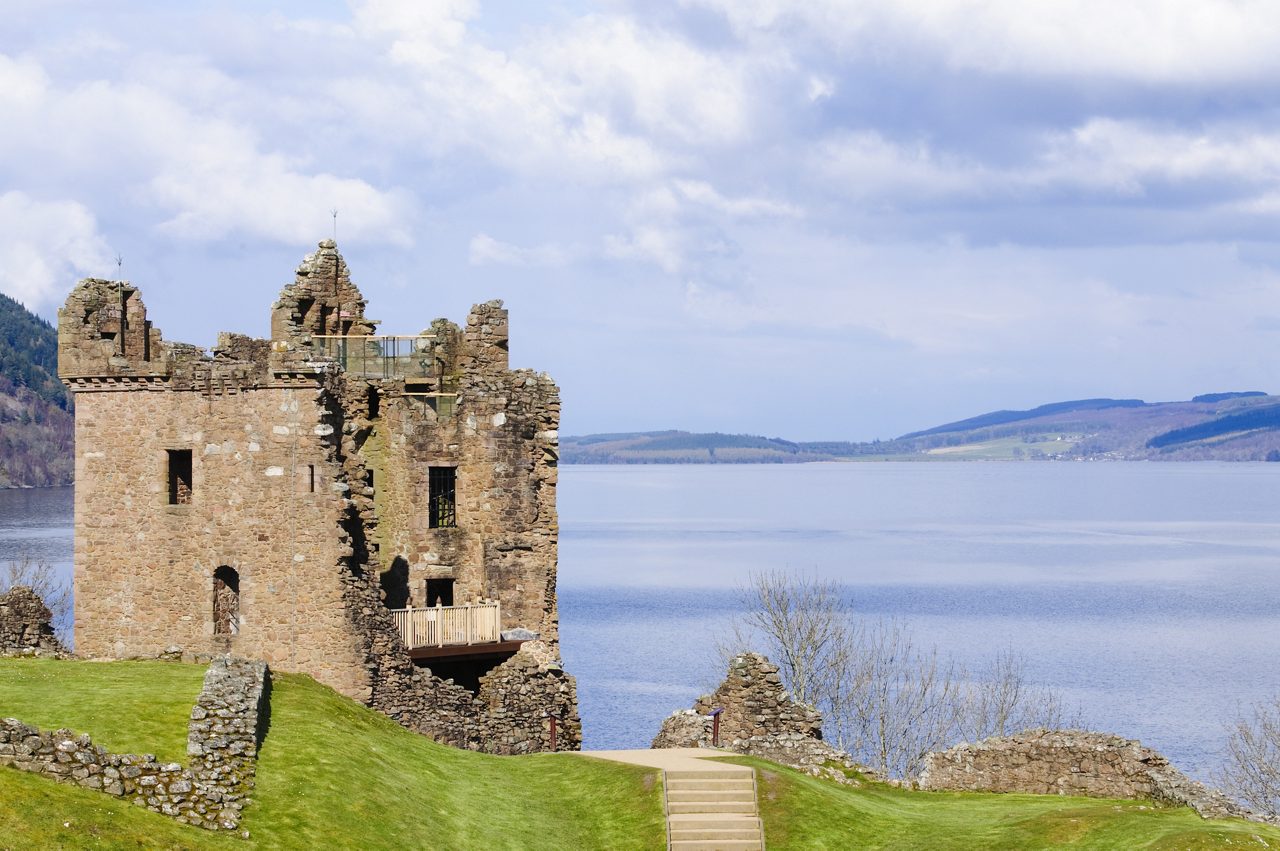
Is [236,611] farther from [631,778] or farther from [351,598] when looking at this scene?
Answer: [631,778]

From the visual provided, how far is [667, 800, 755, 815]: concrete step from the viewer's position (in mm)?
37125

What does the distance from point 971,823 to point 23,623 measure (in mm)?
25649

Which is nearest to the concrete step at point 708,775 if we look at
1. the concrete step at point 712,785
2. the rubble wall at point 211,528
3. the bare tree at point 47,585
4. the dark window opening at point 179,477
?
the concrete step at point 712,785

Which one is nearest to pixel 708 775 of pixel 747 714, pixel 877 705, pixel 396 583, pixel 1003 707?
pixel 747 714

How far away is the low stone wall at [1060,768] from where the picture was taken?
3972 centimetres

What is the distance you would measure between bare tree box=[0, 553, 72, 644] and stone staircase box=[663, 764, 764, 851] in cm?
5588

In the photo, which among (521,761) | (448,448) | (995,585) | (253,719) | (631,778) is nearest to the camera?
(253,719)

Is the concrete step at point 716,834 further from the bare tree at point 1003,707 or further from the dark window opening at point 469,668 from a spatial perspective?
the bare tree at point 1003,707

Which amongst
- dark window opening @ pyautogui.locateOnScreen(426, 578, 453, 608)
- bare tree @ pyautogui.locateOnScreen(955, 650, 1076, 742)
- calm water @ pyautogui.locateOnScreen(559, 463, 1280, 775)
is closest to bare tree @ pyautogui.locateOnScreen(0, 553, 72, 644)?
calm water @ pyautogui.locateOnScreen(559, 463, 1280, 775)

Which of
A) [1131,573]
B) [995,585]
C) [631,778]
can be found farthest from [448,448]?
[1131,573]

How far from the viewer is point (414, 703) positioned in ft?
150

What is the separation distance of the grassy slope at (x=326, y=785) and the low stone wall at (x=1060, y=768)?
30.4ft

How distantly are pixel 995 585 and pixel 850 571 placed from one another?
53.2 feet

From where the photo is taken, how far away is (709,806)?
37219mm
